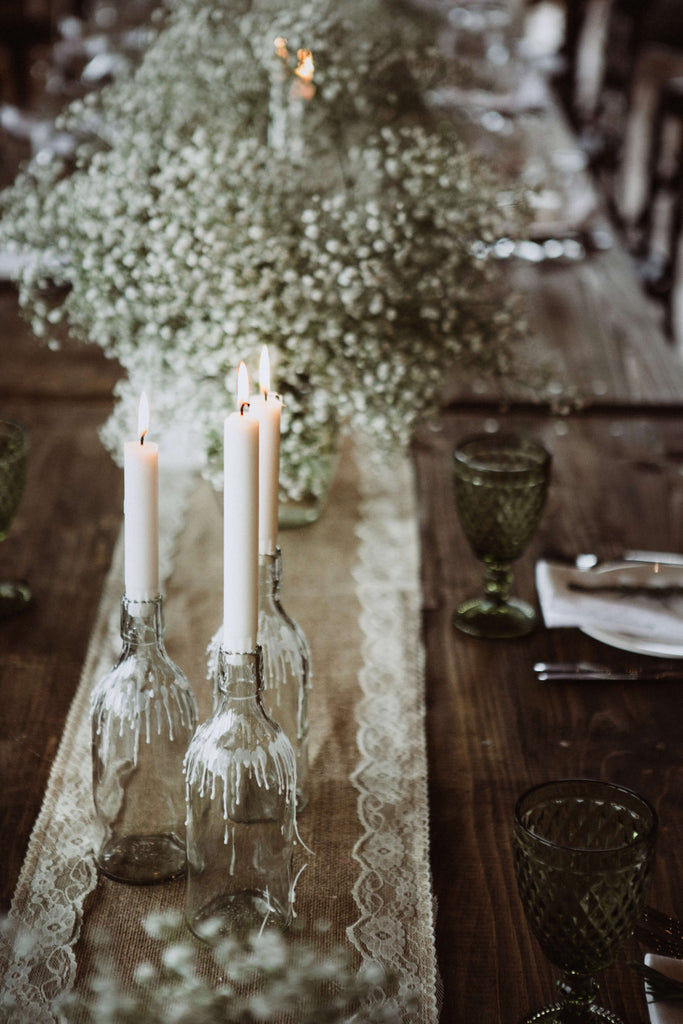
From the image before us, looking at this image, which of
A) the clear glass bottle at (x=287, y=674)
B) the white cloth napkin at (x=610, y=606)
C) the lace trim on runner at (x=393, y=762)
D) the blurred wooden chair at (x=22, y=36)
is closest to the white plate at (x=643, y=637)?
the white cloth napkin at (x=610, y=606)

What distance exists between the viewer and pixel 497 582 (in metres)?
1.18

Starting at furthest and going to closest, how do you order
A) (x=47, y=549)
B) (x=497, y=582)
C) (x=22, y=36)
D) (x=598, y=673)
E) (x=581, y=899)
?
(x=22, y=36) < (x=47, y=549) < (x=497, y=582) < (x=598, y=673) < (x=581, y=899)

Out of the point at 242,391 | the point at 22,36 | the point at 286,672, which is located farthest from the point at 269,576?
the point at 22,36

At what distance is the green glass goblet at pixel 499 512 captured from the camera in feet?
3.65

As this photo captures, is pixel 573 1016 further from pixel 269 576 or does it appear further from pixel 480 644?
pixel 480 644

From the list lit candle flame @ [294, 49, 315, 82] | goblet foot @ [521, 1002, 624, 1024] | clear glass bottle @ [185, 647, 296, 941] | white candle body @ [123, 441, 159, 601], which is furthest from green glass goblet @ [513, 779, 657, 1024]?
lit candle flame @ [294, 49, 315, 82]

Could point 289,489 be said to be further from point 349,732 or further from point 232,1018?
point 232,1018

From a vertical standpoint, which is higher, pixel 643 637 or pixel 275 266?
pixel 275 266

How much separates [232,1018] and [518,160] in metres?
2.74

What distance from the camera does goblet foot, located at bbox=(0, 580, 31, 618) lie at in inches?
46.4

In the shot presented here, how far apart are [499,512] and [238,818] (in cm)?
46

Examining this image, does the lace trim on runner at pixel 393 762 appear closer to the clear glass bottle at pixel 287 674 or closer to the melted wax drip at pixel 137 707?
the clear glass bottle at pixel 287 674

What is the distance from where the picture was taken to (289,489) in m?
1.27

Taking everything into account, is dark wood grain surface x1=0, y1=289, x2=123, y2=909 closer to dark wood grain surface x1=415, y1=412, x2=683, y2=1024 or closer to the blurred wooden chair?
dark wood grain surface x1=415, y1=412, x2=683, y2=1024
